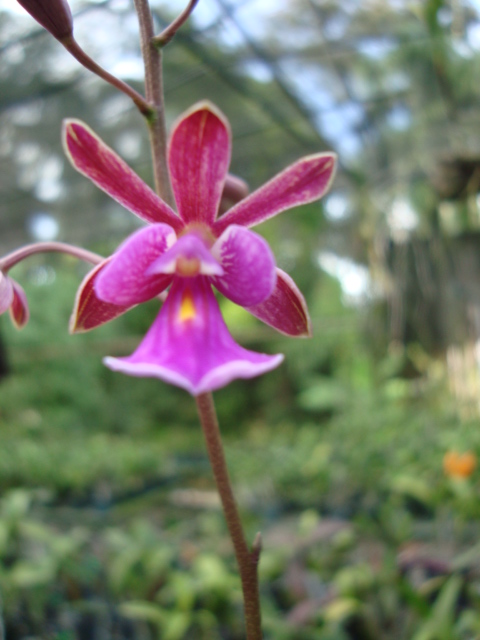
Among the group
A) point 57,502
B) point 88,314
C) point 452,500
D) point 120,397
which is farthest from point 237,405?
point 88,314

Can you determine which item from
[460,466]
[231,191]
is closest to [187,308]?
[231,191]

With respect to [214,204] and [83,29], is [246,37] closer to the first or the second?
[83,29]

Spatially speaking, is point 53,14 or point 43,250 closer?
point 53,14

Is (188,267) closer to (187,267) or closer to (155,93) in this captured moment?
(187,267)

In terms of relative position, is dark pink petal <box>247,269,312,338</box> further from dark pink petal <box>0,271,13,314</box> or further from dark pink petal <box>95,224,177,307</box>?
dark pink petal <box>0,271,13,314</box>

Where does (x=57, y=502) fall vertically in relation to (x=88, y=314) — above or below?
below

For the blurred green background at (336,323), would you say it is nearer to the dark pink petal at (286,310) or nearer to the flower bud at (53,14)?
the dark pink petal at (286,310)

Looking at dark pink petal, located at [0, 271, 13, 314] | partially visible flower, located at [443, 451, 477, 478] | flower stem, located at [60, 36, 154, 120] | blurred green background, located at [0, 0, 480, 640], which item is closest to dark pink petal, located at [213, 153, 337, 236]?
flower stem, located at [60, 36, 154, 120]
